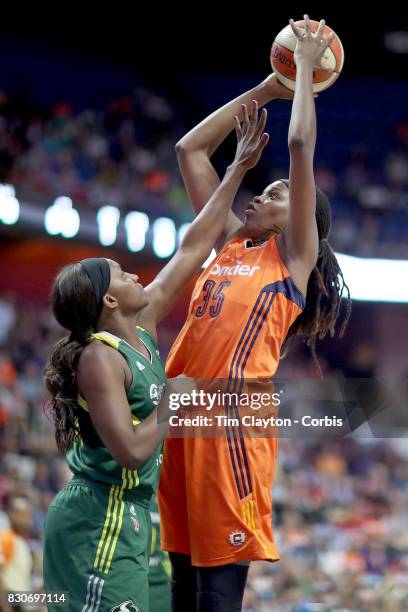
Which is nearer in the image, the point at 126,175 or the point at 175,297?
the point at 175,297

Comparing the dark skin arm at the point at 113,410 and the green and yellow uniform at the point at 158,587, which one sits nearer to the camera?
the dark skin arm at the point at 113,410

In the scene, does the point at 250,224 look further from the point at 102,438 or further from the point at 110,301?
the point at 102,438

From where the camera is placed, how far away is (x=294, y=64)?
11.6 feet

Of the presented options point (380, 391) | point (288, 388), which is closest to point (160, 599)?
point (288, 388)

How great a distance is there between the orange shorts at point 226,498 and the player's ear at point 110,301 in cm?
50

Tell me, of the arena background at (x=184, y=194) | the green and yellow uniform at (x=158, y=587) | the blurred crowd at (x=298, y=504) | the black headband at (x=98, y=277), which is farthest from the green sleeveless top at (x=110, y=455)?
the arena background at (x=184, y=194)

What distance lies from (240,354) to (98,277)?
1.75ft

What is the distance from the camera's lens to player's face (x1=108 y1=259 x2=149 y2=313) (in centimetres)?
313

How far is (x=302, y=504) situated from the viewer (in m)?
9.62

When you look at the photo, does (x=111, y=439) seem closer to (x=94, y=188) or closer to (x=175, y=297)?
(x=175, y=297)

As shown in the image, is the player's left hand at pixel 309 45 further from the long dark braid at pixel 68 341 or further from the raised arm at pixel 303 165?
the long dark braid at pixel 68 341

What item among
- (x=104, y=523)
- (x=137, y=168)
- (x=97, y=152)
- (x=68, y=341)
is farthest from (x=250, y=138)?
(x=137, y=168)

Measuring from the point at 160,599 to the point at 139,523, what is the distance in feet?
2.03

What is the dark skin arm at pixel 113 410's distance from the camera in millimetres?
2889
